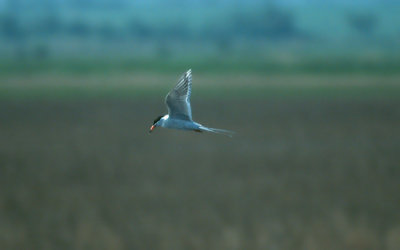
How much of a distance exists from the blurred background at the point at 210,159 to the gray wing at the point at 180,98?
984 centimetres

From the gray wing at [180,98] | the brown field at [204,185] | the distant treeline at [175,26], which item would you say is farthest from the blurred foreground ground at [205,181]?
the distant treeline at [175,26]

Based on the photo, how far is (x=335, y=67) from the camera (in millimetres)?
91500

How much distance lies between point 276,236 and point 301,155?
13456mm

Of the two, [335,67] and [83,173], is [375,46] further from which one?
[83,173]

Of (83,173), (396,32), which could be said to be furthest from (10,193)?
(396,32)

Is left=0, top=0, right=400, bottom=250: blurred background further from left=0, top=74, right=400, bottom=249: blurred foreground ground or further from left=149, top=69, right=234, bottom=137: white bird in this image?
left=149, top=69, right=234, bottom=137: white bird

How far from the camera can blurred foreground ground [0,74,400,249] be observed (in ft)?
56.7

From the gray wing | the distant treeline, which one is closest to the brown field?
the gray wing

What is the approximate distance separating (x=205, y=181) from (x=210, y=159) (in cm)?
628

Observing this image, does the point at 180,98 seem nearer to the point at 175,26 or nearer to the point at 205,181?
the point at 205,181

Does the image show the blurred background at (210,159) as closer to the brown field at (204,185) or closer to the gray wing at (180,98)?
the brown field at (204,185)

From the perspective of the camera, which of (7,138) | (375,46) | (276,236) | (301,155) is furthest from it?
(375,46)

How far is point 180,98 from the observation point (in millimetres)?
6812

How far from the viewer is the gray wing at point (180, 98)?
668cm
